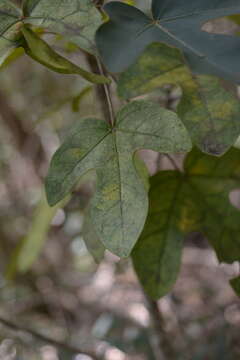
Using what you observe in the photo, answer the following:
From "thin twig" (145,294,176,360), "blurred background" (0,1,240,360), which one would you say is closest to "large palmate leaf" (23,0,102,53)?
"blurred background" (0,1,240,360)

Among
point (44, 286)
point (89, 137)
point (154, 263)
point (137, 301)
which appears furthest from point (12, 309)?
point (89, 137)

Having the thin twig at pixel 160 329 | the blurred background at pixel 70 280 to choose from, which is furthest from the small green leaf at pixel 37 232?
the thin twig at pixel 160 329

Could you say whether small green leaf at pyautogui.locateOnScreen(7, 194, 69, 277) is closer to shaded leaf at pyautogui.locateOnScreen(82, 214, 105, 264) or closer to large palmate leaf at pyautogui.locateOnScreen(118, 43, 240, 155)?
shaded leaf at pyautogui.locateOnScreen(82, 214, 105, 264)

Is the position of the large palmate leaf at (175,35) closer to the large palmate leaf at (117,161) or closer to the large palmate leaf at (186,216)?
the large palmate leaf at (117,161)

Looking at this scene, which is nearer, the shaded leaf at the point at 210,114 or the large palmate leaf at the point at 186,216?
the shaded leaf at the point at 210,114

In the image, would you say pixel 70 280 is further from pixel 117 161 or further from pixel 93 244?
pixel 117 161

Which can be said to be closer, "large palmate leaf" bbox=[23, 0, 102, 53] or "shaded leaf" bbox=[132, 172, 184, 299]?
"large palmate leaf" bbox=[23, 0, 102, 53]

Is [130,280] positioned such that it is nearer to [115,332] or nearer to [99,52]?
[115,332]
